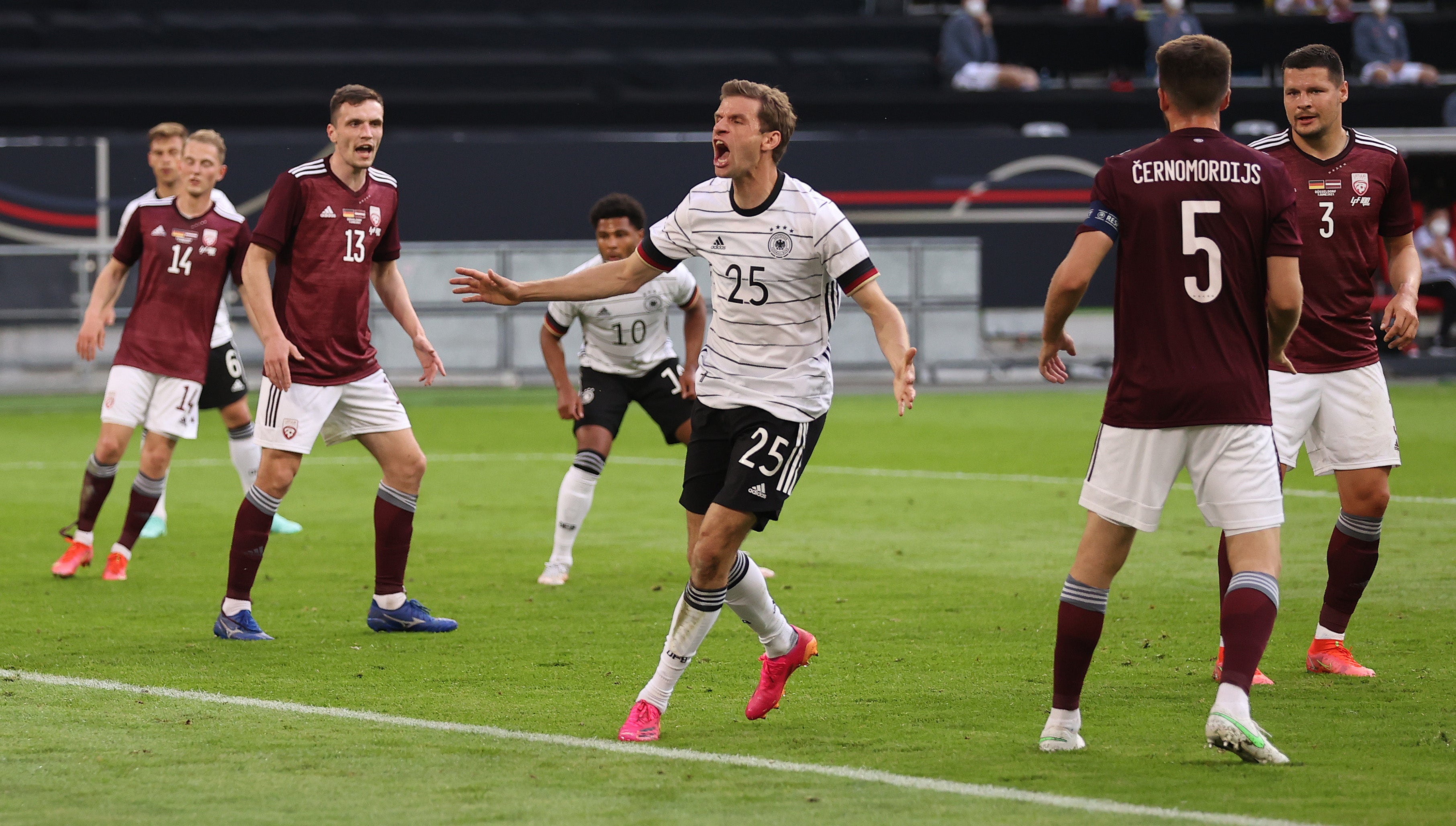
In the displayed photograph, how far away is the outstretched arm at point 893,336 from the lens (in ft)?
17.3

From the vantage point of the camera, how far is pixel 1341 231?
639cm

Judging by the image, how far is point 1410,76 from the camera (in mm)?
25609

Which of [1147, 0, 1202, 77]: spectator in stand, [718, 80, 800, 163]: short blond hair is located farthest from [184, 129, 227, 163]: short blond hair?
[1147, 0, 1202, 77]: spectator in stand

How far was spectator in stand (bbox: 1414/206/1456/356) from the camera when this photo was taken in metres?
23.6

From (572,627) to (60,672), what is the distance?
7.22 ft

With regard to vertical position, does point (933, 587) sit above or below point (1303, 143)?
below

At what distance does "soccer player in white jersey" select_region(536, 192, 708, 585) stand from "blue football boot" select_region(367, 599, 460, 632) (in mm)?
1566

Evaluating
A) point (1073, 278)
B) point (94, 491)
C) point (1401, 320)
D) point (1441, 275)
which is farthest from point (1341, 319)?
point (1441, 275)

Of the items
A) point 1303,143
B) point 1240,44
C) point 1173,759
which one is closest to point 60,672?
point 1173,759

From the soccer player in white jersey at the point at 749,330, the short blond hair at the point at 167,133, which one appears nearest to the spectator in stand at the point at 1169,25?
the short blond hair at the point at 167,133

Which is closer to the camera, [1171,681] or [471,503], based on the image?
[1171,681]

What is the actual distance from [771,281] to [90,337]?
4.96m

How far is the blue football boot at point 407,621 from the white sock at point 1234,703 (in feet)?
12.5

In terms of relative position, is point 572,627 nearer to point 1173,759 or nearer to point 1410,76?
point 1173,759
